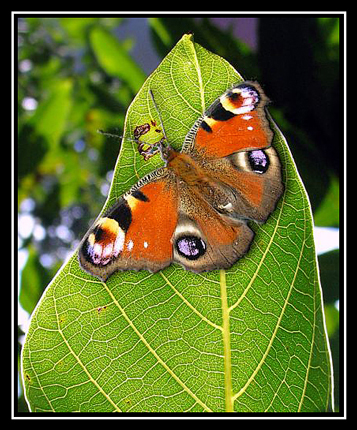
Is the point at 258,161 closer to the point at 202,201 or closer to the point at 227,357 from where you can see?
the point at 202,201

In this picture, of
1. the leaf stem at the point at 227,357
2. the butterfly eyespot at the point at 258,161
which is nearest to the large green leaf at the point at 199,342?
the leaf stem at the point at 227,357

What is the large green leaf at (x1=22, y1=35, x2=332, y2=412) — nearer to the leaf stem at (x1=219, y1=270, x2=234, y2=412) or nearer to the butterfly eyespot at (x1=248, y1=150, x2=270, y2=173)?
the leaf stem at (x1=219, y1=270, x2=234, y2=412)

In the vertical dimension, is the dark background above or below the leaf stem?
above

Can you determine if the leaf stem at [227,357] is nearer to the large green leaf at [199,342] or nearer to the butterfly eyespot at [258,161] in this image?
the large green leaf at [199,342]

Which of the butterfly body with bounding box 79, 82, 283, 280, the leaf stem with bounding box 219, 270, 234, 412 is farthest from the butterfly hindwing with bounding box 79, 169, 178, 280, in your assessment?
the leaf stem with bounding box 219, 270, 234, 412

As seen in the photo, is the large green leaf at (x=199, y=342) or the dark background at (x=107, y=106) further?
the dark background at (x=107, y=106)

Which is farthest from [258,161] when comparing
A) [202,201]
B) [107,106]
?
[107,106]
